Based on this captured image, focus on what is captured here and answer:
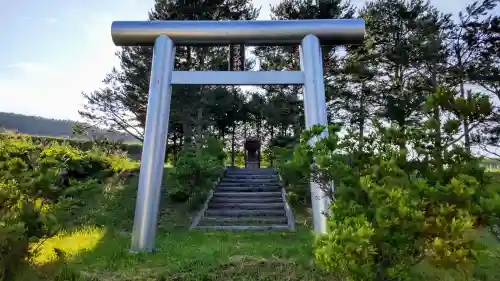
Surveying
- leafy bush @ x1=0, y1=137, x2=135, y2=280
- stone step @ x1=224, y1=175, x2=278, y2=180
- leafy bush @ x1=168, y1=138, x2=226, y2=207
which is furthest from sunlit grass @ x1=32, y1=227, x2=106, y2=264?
stone step @ x1=224, y1=175, x2=278, y2=180

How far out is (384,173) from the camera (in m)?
2.46

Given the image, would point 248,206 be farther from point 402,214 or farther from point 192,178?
point 402,214

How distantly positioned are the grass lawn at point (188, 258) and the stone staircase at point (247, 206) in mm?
903

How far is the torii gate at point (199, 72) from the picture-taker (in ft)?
14.7

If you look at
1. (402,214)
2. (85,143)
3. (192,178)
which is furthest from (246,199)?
(85,143)

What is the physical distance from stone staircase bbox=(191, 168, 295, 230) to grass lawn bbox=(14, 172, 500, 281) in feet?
2.96

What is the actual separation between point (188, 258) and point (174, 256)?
21 centimetres

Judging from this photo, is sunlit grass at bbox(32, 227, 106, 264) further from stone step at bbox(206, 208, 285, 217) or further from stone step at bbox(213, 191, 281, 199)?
stone step at bbox(213, 191, 281, 199)

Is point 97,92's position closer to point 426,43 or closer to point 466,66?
point 426,43

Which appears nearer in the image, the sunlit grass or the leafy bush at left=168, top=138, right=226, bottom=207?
the sunlit grass

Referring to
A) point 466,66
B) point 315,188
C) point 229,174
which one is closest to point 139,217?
point 315,188

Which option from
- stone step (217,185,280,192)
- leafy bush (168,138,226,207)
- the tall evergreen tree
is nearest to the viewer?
leafy bush (168,138,226,207)

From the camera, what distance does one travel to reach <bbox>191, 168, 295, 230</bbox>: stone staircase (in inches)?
311

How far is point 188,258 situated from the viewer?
435 cm
